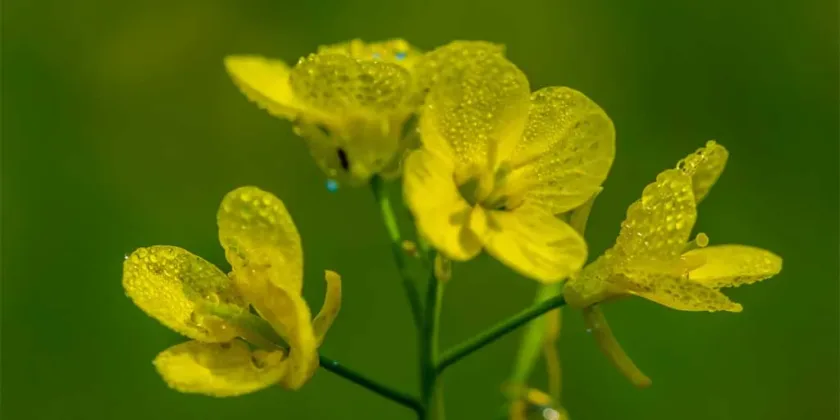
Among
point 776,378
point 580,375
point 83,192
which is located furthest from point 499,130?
point 83,192

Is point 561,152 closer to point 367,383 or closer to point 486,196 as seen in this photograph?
point 486,196

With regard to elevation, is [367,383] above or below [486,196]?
below

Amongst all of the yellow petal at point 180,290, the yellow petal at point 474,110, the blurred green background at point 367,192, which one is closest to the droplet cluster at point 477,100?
the yellow petal at point 474,110

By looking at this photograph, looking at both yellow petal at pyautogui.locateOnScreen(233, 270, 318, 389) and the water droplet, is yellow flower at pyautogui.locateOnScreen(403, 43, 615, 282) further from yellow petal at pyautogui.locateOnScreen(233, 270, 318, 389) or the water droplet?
the water droplet

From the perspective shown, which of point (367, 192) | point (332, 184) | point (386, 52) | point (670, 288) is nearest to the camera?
point (670, 288)

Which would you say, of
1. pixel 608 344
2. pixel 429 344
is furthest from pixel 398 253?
pixel 608 344

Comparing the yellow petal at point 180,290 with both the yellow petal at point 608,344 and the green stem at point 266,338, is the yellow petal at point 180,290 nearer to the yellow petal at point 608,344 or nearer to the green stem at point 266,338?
the green stem at point 266,338

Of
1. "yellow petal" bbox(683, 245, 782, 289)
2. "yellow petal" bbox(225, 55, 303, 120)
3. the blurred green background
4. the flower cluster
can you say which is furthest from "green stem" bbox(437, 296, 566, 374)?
the blurred green background

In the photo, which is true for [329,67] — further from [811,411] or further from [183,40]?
[183,40]
